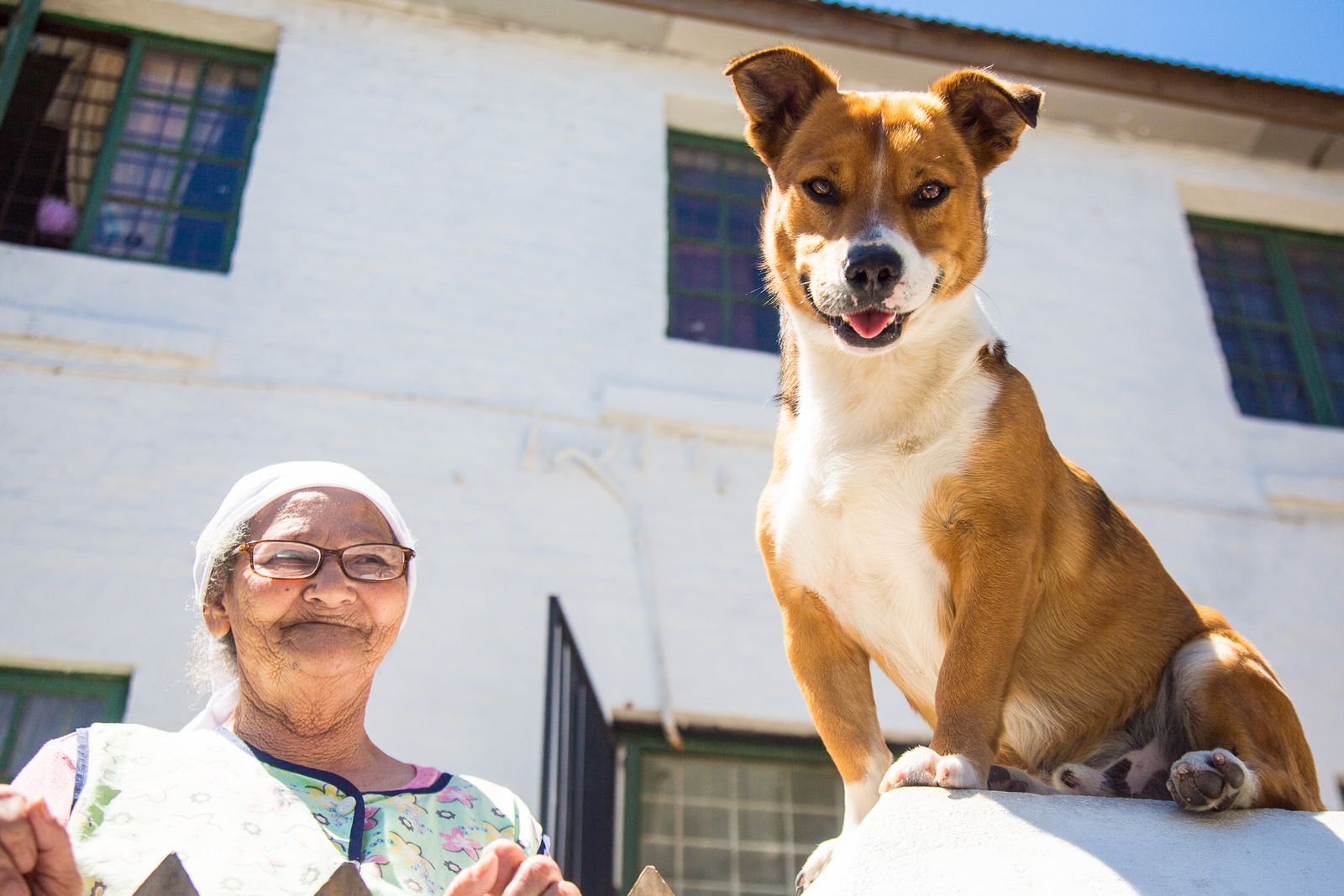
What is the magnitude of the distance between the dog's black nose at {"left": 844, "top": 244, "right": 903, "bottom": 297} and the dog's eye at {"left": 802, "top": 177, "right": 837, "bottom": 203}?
0.26 metres

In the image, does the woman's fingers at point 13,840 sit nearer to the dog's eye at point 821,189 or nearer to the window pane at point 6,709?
the dog's eye at point 821,189

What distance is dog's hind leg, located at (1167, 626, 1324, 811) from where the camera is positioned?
2.12 m

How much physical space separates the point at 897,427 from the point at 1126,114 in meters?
7.01

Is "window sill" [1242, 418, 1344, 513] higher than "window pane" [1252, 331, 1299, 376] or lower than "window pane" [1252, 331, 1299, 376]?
lower

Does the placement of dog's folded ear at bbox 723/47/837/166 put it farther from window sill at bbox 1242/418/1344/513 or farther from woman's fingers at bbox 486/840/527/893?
window sill at bbox 1242/418/1344/513

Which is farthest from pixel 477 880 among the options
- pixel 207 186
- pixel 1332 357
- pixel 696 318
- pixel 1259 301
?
pixel 1332 357

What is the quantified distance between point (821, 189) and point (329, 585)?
1.41 metres

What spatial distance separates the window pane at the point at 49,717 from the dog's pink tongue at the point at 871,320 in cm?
423

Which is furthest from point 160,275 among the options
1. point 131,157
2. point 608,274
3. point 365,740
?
point 365,740

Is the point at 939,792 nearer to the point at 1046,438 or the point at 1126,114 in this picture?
the point at 1046,438

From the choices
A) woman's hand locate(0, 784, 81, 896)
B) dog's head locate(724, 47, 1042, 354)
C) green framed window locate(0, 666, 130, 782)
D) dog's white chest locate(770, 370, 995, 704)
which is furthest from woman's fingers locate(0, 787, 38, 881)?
green framed window locate(0, 666, 130, 782)

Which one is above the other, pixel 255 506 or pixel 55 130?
pixel 55 130

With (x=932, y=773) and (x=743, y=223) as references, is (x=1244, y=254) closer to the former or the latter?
(x=743, y=223)

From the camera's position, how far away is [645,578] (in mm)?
6055
